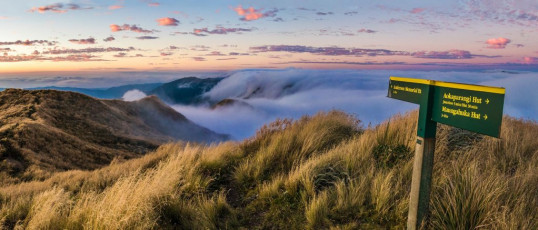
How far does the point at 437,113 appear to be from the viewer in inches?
154

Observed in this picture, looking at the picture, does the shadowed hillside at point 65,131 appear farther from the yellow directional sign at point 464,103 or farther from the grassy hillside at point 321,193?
the yellow directional sign at point 464,103

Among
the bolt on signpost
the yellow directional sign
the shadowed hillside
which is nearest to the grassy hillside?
the bolt on signpost

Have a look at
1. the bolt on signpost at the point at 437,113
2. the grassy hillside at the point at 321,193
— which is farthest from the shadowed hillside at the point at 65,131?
the bolt on signpost at the point at 437,113

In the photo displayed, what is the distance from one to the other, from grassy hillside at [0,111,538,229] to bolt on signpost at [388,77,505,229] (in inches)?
19.4

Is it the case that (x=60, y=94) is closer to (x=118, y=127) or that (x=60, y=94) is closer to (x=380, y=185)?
(x=118, y=127)

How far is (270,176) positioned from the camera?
23.4 feet

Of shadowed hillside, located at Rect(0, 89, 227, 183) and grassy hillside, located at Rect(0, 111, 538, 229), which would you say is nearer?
grassy hillside, located at Rect(0, 111, 538, 229)

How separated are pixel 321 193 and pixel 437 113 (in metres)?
2.17

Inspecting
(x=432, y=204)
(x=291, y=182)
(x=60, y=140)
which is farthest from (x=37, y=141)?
(x=432, y=204)

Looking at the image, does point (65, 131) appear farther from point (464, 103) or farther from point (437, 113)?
point (464, 103)

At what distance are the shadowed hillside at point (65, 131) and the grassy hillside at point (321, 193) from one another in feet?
29.1

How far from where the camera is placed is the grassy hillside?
4.49 m

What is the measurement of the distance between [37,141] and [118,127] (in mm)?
24625

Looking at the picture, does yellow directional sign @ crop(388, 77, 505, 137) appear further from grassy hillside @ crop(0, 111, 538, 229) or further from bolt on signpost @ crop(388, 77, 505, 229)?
grassy hillside @ crop(0, 111, 538, 229)
